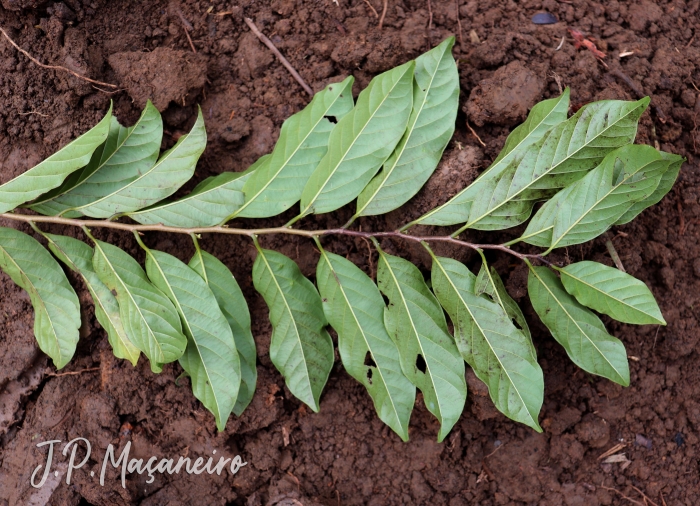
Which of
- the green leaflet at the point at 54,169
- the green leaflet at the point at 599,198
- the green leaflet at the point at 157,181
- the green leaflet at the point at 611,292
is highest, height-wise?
the green leaflet at the point at 54,169

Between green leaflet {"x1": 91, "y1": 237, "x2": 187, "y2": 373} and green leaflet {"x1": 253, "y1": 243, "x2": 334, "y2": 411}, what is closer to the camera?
green leaflet {"x1": 91, "y1": 237, "x2": 187, "y2": 373}

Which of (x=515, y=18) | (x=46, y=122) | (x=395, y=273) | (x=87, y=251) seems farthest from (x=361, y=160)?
(x=46, y=122)

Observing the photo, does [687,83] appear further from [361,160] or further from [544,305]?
[361,160]

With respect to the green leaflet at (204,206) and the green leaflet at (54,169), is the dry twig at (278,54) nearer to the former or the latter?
the green leaflet at (204,206)

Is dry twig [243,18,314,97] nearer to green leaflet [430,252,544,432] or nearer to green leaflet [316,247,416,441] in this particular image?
green leaflet [316,247,416,441]

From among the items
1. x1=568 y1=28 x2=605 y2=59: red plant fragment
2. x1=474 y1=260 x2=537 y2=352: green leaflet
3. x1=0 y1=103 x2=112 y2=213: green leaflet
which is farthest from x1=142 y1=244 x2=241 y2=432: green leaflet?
x1=568 y1=28 x2=605 y2=59: red plant fragment

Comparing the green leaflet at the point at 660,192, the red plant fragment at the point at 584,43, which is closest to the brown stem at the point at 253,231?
the green leaflet at the point at 660,192

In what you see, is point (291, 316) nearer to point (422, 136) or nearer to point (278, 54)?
point (422, 136)

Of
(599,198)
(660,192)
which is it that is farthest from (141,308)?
(660,192)
